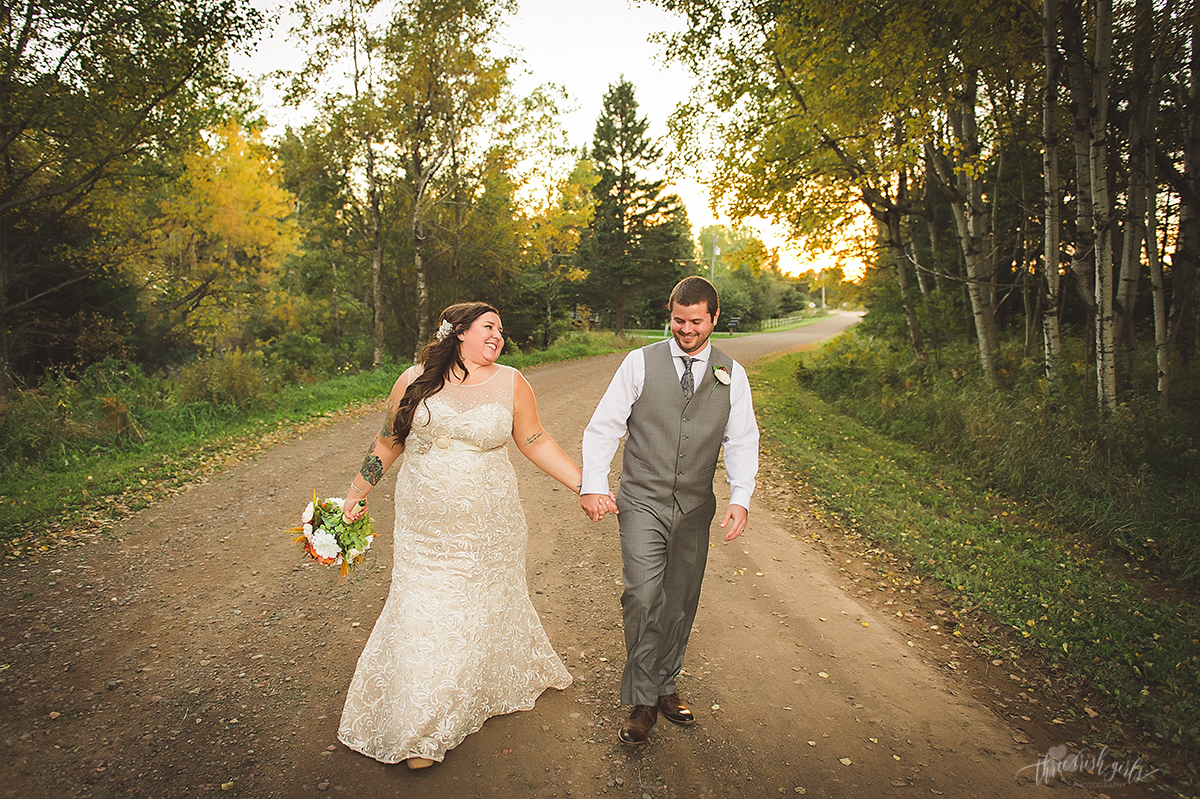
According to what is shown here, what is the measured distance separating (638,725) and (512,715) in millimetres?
693

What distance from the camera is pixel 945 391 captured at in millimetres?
10633

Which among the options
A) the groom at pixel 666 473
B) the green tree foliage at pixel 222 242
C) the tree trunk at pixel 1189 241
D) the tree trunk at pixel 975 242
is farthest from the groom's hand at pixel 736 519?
the green tree foliage at pixel 222 242

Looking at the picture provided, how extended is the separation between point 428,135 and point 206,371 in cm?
1027

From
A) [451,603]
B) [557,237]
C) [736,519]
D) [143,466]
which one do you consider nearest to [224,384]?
[143,466]

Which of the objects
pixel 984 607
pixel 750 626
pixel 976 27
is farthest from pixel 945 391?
pixel 750 626

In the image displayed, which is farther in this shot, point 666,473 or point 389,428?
point 389,428

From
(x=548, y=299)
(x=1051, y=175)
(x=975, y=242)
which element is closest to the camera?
(x=1051, y=175)

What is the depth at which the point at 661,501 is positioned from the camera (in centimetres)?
305

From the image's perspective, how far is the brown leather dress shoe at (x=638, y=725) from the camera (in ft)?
10.1

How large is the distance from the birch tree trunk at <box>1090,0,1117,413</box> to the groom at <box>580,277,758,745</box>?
20.7 feet

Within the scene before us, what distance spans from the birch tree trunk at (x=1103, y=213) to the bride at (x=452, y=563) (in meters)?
6.98

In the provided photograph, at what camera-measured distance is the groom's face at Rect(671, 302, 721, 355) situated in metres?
3.06

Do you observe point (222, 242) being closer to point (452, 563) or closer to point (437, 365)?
point (437, 365)

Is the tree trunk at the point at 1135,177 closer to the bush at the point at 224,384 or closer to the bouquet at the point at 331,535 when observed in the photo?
the bouquet at the point at 331,535
